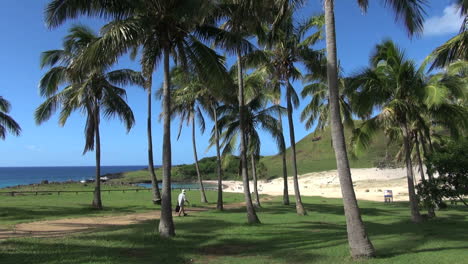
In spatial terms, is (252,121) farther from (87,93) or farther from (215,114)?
(87,93)

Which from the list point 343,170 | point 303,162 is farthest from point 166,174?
point 303,162

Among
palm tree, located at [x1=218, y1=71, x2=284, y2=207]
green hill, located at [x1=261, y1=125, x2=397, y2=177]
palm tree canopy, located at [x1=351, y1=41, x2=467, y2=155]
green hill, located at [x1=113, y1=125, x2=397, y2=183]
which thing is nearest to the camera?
palm tree canopy, located at [x1=351, y1=41, x2=467, y2=155]

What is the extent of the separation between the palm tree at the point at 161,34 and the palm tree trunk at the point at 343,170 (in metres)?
4.04

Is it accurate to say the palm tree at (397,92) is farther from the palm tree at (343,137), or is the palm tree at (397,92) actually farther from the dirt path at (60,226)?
the dirt path at (60,226)

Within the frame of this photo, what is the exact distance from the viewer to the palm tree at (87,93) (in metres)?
19.7

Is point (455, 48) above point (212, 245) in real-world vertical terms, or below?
above

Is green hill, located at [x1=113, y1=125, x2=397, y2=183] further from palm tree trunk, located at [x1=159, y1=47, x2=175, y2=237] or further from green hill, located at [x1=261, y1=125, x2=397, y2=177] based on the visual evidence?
palm tree trunk, located at [x1=159, y1=47, x2=175, y2=237]

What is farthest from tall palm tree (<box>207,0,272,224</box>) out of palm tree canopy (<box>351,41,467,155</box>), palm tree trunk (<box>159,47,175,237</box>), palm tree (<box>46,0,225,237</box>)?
palm tree canopy (<box>351,41,467,155</box>)

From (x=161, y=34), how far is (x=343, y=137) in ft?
22.9

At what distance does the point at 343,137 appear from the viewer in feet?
26.3

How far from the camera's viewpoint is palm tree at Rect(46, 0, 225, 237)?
33.5ft

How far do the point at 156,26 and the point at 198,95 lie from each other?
1131cm

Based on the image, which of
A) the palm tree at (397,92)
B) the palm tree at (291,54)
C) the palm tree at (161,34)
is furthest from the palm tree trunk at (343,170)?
→ the palm tree at (291,54)

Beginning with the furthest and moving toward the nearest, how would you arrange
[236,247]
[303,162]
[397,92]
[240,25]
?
[303,162] < [397,92] < [240,25] < [236,247]
